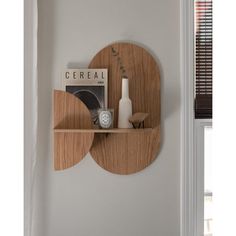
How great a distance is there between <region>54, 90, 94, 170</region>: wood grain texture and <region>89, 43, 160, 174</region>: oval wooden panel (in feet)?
0.30

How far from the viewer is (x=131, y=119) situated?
1941 millimetres

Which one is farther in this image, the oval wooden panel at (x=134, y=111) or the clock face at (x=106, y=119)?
the oval wooden panel at (x=134, y=111)

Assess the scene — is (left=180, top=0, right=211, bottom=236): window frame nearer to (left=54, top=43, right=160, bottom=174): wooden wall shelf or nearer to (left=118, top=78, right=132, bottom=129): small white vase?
(left=54, top=43, right=160, bottom=174): wooden wall shelf

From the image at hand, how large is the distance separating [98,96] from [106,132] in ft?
0.68

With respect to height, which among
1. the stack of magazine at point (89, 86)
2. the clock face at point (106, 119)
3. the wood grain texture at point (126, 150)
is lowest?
the wood grain texture at point (126, 150)

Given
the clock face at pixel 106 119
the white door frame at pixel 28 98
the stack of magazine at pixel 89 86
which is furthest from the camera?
the stack of magazine at pixel 89 86

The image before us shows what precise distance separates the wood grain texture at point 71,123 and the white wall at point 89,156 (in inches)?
3.8

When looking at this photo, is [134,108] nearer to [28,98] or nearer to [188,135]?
[188,135]

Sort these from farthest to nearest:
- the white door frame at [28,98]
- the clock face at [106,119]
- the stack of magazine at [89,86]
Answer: the stack of magazine at [89,86], the clock face at [106,119], the white door frame at [28,98]

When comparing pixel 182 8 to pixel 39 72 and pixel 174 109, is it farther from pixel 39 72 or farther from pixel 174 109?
pixel 39 72

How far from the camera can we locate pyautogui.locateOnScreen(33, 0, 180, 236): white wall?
6.82 feet

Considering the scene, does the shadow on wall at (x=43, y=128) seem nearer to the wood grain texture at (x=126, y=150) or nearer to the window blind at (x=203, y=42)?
the wood grain texture at (x=126, y=150)

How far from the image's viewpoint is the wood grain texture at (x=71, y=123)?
1.98 metres

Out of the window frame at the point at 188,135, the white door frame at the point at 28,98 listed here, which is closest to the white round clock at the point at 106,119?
the window frame at the point at 188,135
